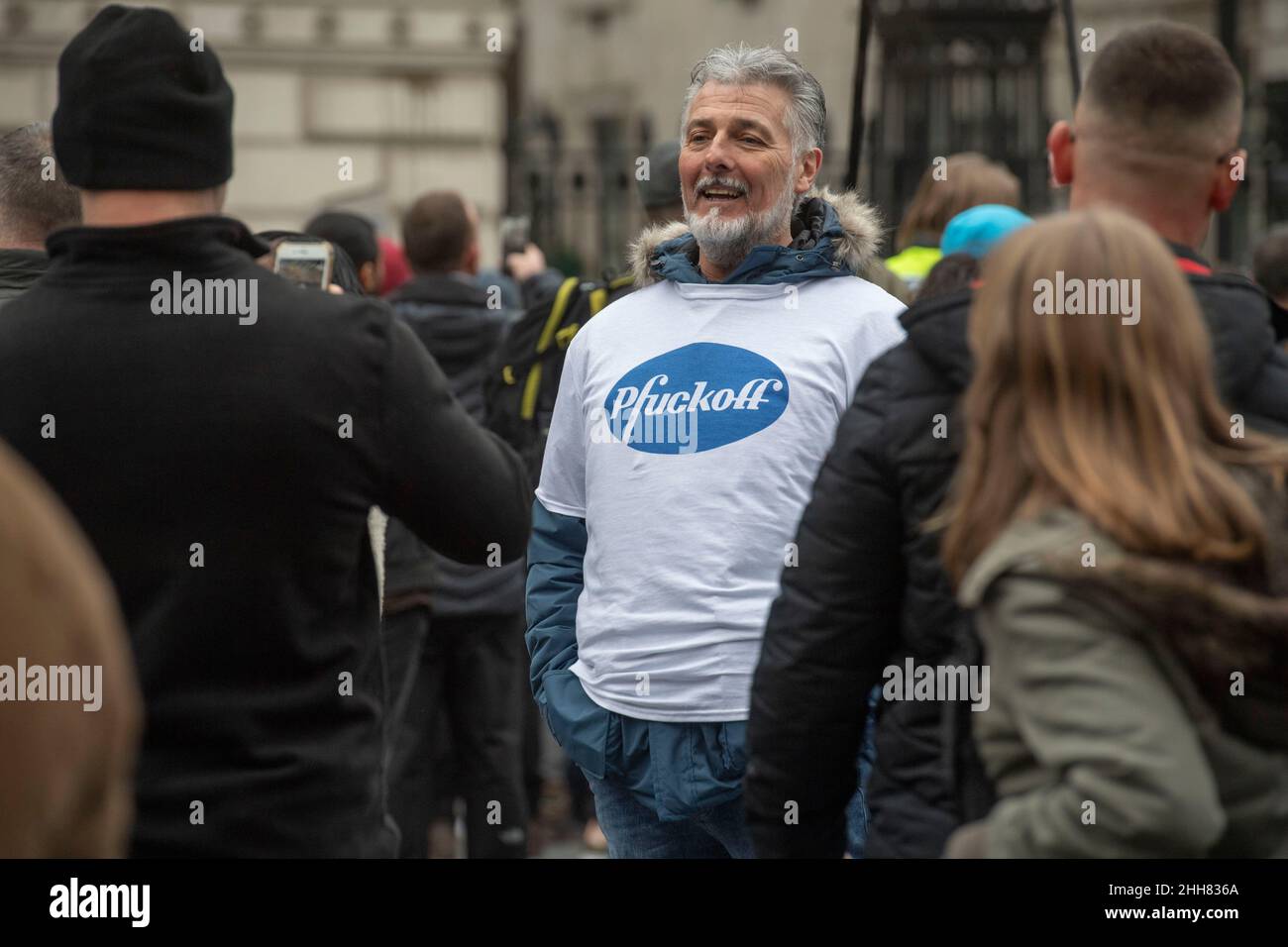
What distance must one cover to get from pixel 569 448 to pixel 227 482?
1.21m

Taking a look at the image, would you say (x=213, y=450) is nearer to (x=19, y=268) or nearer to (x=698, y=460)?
(x=698, y=460)

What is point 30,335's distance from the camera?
8.36 ft

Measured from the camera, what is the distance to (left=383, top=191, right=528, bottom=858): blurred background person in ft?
18.4

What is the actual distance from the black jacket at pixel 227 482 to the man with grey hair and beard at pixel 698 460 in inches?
30.3

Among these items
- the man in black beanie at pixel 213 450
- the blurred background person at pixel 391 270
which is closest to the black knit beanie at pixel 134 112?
the man in black beanie at pixel 213 450

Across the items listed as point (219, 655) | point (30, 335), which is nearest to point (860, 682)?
point (219, 655)

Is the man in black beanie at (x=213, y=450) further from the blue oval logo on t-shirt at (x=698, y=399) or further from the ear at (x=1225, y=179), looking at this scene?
the ear at (x=1225, y=179)

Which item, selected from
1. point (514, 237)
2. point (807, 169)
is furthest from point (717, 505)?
point (514, 237)

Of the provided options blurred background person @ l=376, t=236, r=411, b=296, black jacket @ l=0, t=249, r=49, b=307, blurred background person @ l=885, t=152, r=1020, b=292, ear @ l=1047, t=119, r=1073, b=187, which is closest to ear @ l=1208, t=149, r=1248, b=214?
ear @ l=1047, t=119, r=1073, b=187

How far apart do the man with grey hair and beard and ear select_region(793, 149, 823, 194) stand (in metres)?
0.04

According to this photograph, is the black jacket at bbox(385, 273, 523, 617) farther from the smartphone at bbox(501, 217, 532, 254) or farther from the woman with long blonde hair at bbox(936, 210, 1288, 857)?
the woman with long blonde hair at bbox(936, 210, 1288, 857)

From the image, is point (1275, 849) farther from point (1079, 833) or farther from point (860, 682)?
point (860, 682)

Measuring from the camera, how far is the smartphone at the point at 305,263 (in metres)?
3.51

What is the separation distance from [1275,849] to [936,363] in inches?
30.2
